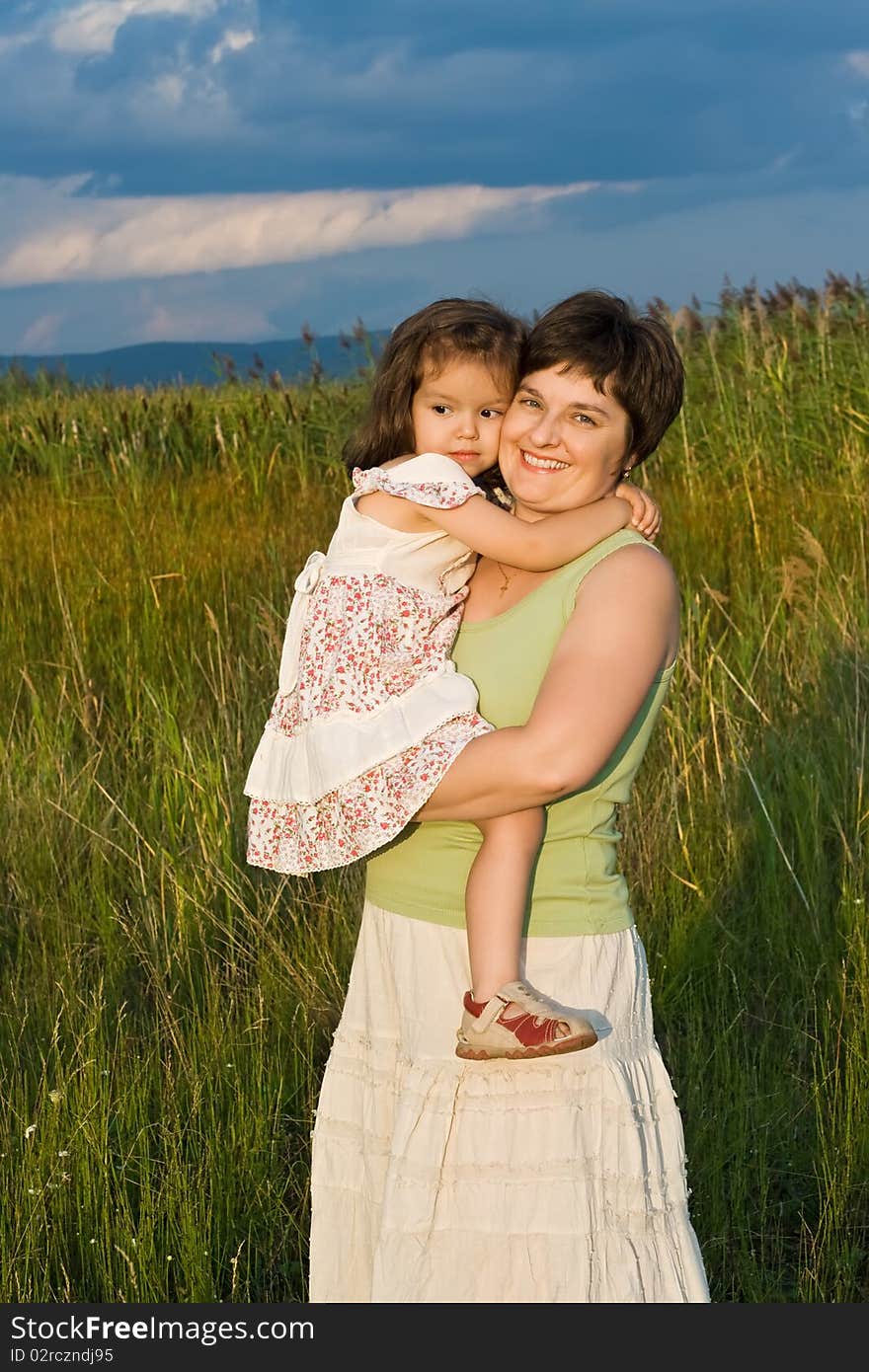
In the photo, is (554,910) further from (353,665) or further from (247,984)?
(247,984)

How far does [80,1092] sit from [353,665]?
1.21 m

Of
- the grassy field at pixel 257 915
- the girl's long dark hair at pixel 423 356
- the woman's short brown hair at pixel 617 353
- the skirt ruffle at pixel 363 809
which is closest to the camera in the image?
the skirt ruffle at pixel 363 809

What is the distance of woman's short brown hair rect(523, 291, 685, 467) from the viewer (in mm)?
2094

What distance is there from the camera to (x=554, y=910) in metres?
2.04

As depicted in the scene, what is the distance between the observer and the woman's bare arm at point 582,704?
1893 mm

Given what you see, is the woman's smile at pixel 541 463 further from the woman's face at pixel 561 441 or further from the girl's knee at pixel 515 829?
the girl's knee at pixel 515 829

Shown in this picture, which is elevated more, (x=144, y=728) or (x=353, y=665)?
(x=353, y=665)

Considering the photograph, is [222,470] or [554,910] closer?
[554,910]

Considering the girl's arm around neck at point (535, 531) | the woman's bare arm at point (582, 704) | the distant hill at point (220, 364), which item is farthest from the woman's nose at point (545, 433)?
the distant hill at point (220, 364)

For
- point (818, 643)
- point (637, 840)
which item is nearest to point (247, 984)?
point (637, 840)

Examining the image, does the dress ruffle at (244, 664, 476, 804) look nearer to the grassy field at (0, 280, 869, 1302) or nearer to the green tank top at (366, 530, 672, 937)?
the green tank top at (366, 530, 672, 937)

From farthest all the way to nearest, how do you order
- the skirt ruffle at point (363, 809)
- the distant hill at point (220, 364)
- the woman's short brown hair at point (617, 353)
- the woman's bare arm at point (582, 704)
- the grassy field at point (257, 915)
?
1. the distant hill at point (220, 364)
2. the grassy field at point (257, 915)
3. the woman's short brown hair at point (617, 353)
4. the skirt ruffle at point (363, 809)
5. the woman's bare arm at point (582, 704)

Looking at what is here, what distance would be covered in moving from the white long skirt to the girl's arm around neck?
54 centimetres

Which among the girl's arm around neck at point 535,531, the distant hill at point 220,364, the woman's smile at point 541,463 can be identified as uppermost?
the distant hill at point 220,364
